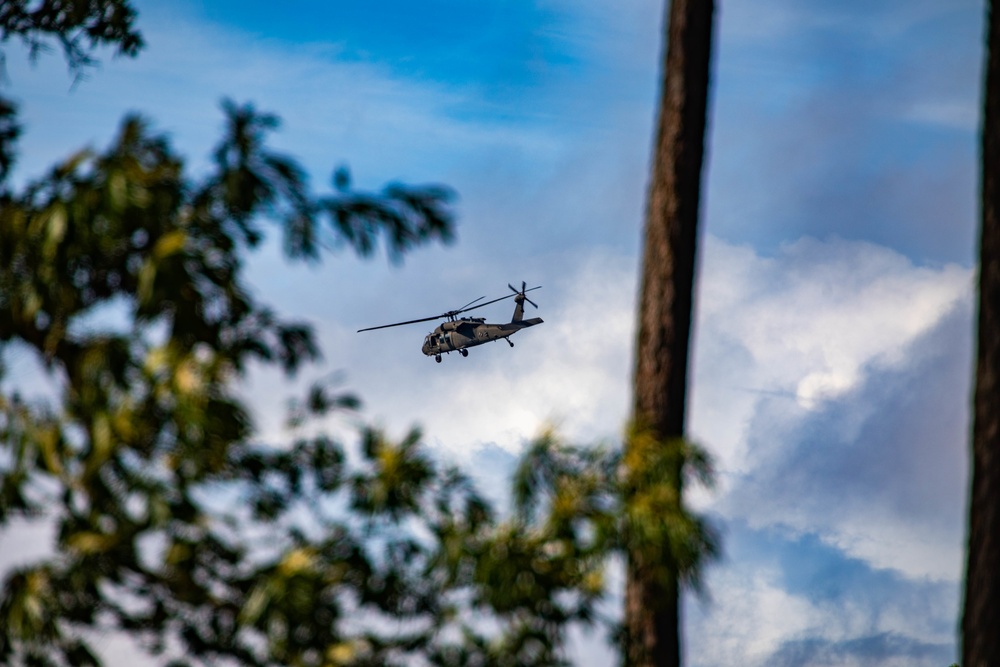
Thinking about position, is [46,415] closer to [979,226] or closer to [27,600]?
[27,600]

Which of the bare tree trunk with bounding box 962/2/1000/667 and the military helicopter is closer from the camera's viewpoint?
the bare tree trunk with bounding box 962/2/1000/667

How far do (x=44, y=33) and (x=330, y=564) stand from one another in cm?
838

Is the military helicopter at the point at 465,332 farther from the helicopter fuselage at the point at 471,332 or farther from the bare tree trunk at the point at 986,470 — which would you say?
the bare tree trunk at the point at 986,470

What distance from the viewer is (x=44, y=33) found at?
12.9m

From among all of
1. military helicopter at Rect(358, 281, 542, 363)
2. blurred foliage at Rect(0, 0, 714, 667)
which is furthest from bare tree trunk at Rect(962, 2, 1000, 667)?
military helicopter at Rect(358, 281, 542, 363)

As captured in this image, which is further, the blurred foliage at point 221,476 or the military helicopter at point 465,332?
the military helicopter at point 465,332

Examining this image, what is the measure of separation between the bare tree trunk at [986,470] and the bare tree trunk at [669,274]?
6.79 feet

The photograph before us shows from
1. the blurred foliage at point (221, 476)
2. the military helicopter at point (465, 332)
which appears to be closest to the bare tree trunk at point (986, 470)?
the blurred foliage at point (221, 476)

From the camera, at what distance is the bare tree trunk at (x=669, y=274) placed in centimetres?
790

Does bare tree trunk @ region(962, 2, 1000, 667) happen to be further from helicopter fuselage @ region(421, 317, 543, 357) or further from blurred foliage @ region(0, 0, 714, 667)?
helicopter fuselage @ region(421, 317, 543, 357)

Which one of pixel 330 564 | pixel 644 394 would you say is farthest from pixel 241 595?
pixel 644 394

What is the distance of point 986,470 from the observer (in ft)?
25.3

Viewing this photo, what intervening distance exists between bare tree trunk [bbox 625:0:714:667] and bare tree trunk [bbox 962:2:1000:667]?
2.07 meters

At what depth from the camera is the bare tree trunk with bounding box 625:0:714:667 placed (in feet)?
25.9
